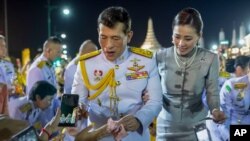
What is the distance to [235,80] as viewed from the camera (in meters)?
5.83

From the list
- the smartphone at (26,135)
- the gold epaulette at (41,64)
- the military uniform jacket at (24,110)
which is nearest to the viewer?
the smartphone at (26,135)

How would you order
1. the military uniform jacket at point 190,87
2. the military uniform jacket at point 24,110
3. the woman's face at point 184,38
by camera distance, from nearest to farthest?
the woman's face at point 184,38
the military uniform jacket at point 190,87
the military uniform jacket at point 24,110

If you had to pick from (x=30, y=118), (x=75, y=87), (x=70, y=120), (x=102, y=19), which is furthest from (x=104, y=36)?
(x=30, y=118)

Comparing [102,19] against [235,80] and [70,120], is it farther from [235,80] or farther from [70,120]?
[235,80]

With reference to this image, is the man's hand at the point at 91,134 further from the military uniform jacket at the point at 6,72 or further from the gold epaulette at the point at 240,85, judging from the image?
the military uniform jacket at the point at 6,72

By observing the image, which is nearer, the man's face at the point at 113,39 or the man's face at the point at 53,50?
the man's face at the point at 113,39

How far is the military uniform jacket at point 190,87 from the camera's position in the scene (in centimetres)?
373

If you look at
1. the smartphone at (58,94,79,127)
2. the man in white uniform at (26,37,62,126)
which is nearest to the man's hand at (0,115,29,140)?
the smartphone at (58,94,79,127)

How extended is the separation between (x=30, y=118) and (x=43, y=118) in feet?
1.12

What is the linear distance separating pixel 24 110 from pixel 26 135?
403 centimetres

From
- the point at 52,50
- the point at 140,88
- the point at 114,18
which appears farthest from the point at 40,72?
the point at 114,18

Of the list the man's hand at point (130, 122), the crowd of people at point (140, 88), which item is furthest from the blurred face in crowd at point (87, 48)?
the man's hand at point (130, 122)

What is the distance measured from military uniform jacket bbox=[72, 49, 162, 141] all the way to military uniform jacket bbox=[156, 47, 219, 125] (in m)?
0.67

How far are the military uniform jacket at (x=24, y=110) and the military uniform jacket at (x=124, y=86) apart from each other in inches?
90.5
